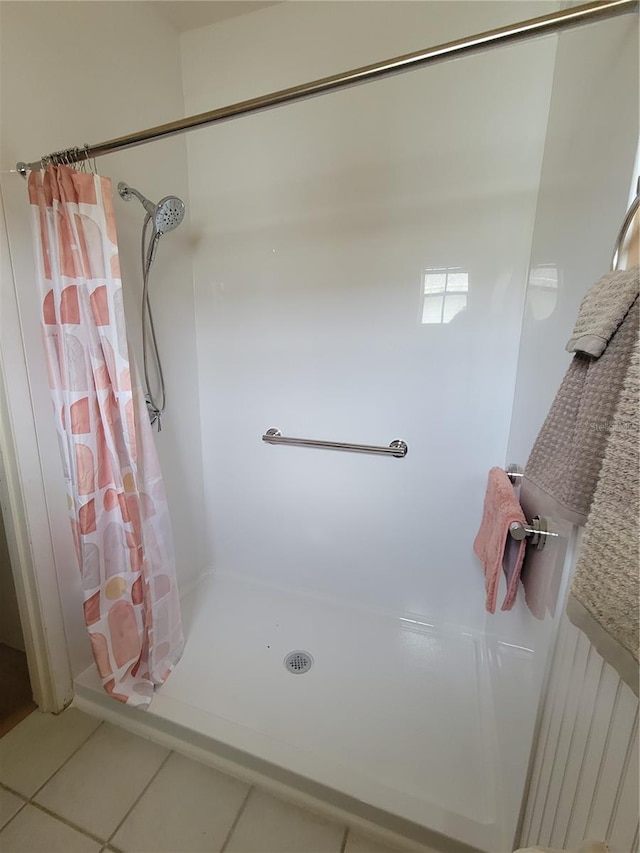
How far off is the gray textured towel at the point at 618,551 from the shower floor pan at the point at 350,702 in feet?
3.36

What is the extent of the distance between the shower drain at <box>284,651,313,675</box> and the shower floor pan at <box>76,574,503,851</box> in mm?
23

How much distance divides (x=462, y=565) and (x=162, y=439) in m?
1.52

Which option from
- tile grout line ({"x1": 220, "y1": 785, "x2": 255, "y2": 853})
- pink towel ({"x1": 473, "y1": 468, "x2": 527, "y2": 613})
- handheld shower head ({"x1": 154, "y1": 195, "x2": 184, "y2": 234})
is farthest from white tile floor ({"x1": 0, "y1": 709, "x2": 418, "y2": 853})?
handheld shower head ({"x1": 154, "y1": 195, "x2": 184, "y2": 234})

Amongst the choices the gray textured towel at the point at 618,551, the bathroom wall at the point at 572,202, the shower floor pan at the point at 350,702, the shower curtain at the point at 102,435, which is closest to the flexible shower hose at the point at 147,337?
the shower curtain at the point at 102,435

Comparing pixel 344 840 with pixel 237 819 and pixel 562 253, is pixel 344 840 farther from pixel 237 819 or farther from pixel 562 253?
pixel 562 253

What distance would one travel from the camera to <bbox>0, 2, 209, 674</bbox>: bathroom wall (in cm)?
116

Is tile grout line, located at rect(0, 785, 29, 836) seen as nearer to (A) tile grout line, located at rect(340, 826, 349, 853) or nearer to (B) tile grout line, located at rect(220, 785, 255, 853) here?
(B) tile grout line, located at rect(220, 785, 255, 853)

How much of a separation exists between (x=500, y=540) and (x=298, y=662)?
104 centimetres

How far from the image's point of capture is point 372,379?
1.71 meters

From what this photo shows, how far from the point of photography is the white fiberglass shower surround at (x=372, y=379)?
1155mm

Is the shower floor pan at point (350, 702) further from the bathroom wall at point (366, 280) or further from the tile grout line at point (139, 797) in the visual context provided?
the bathroom wall at point (366, 280)

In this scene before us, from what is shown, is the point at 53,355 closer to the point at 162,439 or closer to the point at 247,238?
the point at 162,439

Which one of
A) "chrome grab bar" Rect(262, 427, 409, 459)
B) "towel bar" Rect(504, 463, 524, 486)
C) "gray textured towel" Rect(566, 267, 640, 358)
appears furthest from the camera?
"chrome grab bar" Rect(262, 427, 409, 459)

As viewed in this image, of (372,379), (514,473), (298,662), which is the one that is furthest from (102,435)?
(514,473)
